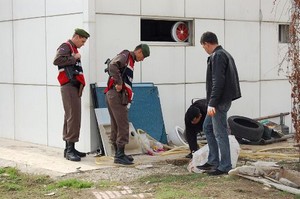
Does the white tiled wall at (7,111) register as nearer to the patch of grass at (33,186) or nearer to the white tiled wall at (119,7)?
the white tiled wall at (119,7)

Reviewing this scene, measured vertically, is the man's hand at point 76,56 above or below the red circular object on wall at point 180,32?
below

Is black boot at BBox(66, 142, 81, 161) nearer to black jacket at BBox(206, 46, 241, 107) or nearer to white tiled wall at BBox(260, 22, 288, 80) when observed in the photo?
black jacket at BBox(206, 46, 241, 107)

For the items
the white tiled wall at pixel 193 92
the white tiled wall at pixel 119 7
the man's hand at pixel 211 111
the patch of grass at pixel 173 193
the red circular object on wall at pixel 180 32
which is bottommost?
the patch of grass at pixel 173 193

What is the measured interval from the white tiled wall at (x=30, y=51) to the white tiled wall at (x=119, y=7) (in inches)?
54.3

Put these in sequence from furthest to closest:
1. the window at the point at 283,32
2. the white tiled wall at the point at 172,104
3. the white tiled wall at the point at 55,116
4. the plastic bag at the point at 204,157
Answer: the window at the point at 283,32
the white tiled wall at the point at 172,104
the white tiled wall at the point at 55,116
the plastic bag at the point at 204,157

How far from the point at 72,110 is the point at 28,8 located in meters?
3.00

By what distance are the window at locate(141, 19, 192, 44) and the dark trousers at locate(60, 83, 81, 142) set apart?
2.34 meters

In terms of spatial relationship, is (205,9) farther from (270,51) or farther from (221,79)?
(221,79)

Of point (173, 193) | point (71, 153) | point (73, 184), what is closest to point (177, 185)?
point (173, 193)

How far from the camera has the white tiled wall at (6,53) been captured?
1237cm

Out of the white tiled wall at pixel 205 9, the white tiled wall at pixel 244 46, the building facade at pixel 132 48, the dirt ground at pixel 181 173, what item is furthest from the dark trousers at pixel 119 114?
the white tiled wall at pixel 244 46

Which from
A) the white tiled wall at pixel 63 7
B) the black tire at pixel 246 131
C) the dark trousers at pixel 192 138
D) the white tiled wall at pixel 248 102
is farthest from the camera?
the white tiled wall at pixel 248 102

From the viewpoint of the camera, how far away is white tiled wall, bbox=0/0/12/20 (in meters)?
12.4

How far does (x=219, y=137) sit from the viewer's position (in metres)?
8.42
